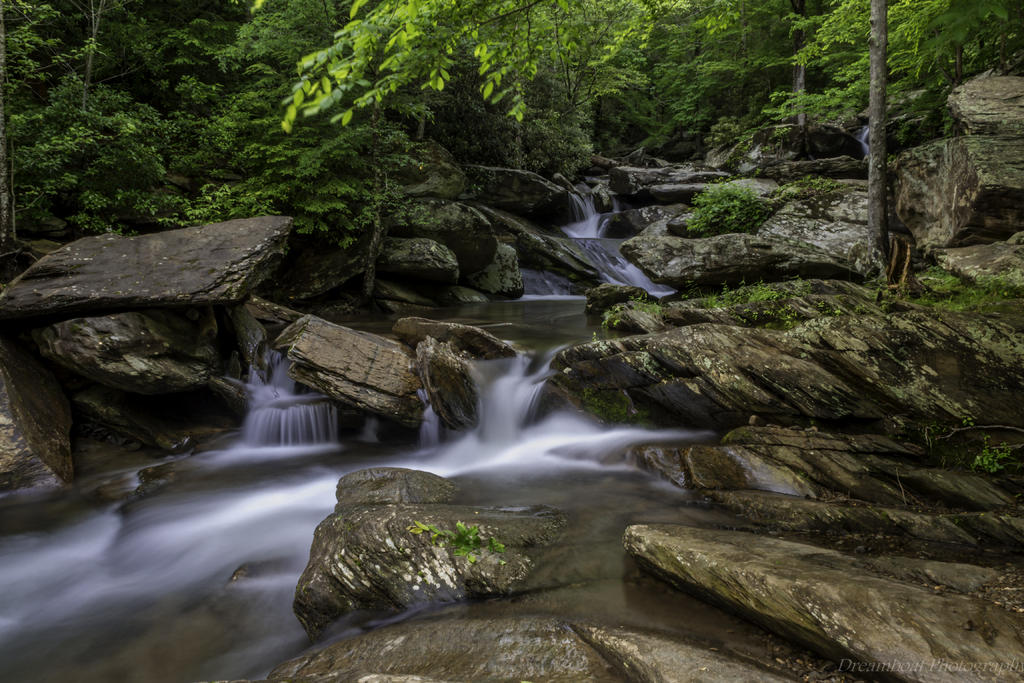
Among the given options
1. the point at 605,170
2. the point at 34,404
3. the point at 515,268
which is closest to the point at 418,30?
the point at 34,404

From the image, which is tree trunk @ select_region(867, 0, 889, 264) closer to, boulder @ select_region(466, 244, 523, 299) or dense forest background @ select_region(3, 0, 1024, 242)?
dense forest background @ select_region(3, 0, 1024, 242)

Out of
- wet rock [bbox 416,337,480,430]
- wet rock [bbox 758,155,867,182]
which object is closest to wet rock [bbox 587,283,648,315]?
wet rock [bbox 416,337,480,430]

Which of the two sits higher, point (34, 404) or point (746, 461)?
point (34, 404)

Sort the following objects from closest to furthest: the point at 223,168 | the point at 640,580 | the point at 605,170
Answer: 1. the point at 640,580
2. the point at 223,168
3. the point at 605,170

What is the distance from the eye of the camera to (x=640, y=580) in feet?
12.0

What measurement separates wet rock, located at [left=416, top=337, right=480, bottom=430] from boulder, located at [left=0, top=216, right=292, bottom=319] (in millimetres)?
3126

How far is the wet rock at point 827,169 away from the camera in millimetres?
16109

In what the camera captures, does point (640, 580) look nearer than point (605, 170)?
Yes

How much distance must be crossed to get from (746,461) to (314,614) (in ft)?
13.9

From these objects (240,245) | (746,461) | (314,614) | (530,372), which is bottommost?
(314,614)

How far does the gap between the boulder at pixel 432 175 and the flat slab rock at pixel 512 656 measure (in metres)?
14.6

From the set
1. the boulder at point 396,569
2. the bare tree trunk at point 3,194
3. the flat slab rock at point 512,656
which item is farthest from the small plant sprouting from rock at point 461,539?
the bare tree trunk at point 3,194

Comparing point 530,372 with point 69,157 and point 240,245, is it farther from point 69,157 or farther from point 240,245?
point 69,157

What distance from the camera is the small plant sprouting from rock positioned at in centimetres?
381
